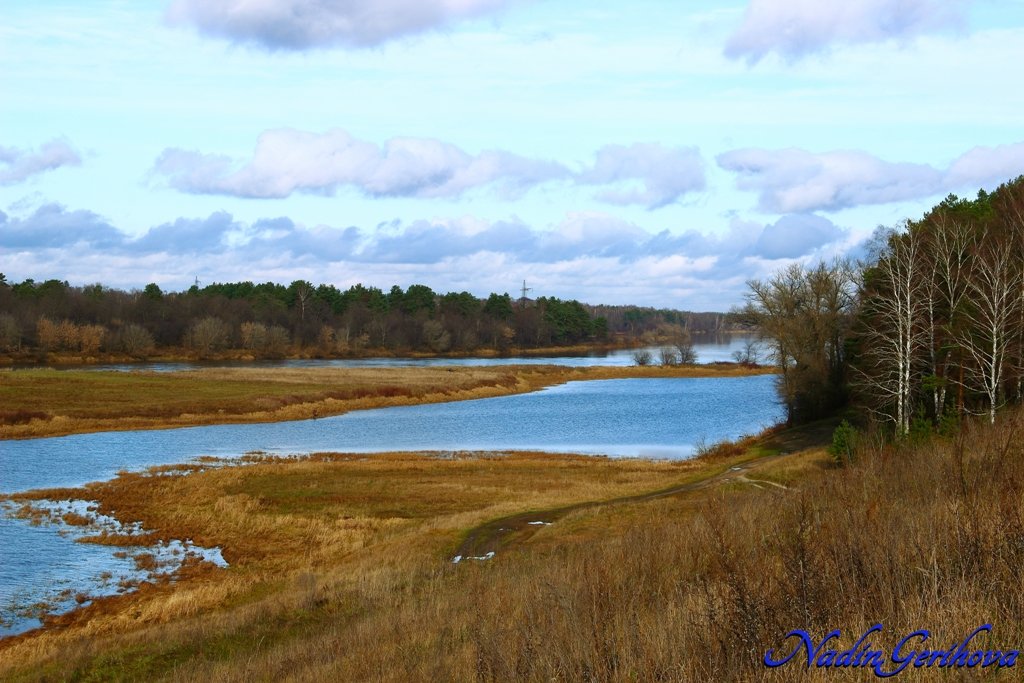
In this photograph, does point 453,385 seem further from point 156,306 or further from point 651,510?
point 156,306

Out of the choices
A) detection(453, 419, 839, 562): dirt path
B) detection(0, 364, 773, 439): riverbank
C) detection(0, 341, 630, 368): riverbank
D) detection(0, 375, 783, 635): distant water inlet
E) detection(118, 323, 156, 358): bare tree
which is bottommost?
detection(0, 375, 783, 635): distant water inlet

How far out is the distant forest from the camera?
408ft

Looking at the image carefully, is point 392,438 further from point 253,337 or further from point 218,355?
point 253,337

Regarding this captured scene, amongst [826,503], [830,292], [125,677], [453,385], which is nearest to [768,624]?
[826,503]

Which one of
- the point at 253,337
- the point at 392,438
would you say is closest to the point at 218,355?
the point at 253,337

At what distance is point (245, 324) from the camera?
14675cm

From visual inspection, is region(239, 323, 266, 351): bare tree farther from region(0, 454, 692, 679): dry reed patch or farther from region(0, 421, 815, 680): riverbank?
region(0, 454, 692, 679): dry reed patch

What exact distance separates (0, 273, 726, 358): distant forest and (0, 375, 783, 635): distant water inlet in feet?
231

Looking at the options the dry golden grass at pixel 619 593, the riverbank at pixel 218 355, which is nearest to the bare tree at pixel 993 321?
the dry golden grass at pixel 619 593

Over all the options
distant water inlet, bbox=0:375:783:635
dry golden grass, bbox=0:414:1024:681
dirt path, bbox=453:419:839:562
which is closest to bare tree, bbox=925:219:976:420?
dirt path, bbox=453:419:839:562

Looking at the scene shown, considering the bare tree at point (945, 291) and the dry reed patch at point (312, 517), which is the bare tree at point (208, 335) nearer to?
the dry reed patch at point (312, 517)

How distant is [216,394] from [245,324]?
75.2m

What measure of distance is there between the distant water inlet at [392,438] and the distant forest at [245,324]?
70356 mm

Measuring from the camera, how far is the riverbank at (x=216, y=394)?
59.3m
